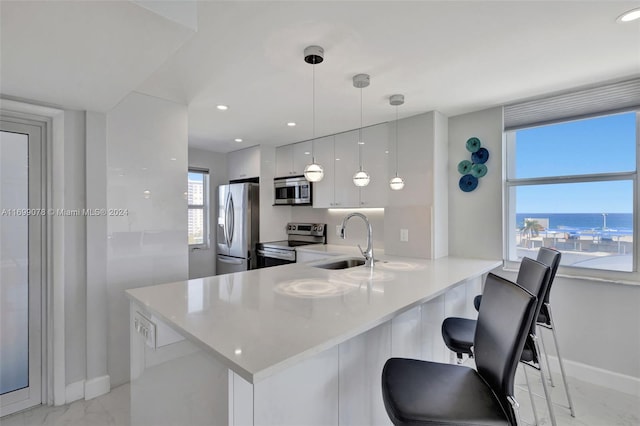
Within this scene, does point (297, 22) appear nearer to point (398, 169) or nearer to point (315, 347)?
point (315, 347)

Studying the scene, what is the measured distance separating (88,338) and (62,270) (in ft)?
1.79

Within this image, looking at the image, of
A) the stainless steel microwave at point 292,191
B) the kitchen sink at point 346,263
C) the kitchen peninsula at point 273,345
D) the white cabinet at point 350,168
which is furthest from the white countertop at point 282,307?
the stainless steel microwave at point 292,191

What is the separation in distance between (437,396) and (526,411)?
1.53 meters

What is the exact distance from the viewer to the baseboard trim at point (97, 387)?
7.38ft

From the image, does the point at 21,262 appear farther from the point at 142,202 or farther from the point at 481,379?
the point at 481,379

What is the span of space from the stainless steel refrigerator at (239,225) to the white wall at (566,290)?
8.58 feet

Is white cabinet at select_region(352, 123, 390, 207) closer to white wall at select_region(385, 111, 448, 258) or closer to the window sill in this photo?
white wall at select_region(385, 111, 448, 258)

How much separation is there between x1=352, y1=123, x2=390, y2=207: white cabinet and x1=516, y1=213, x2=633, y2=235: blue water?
1342 millimetres

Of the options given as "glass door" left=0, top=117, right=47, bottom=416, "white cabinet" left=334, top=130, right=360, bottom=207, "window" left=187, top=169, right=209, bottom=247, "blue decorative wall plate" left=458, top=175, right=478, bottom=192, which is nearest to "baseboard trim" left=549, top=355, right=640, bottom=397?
"blue decorative wall plate" left=458, top=175, right=478, bottom=192

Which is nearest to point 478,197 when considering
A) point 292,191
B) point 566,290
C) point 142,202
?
point 566,290

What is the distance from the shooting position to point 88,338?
2291 mm

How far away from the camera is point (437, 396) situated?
1129 millimetres

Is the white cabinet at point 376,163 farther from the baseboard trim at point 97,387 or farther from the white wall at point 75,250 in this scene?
the baseboard trim at point 97,387

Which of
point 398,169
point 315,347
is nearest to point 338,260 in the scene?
point 398,169
